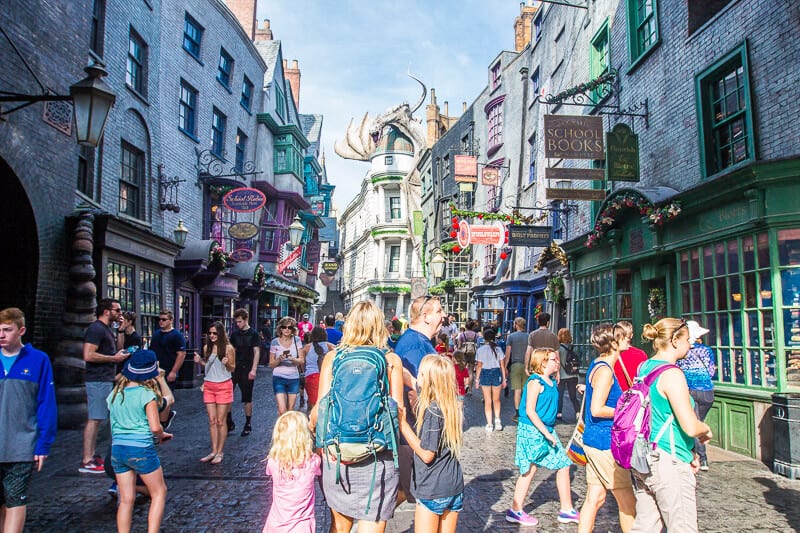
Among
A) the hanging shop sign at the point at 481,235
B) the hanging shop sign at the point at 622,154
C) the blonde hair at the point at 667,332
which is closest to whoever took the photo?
the blonde hair at the point at 667,332

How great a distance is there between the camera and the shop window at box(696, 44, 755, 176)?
920 cm

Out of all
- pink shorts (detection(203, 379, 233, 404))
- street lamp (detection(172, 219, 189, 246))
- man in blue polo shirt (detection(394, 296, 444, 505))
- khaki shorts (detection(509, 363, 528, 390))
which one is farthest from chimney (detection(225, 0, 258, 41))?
man in blue polo shirt (detection(394, 296, 444, 505))

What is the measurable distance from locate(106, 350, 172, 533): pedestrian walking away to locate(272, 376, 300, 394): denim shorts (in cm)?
408

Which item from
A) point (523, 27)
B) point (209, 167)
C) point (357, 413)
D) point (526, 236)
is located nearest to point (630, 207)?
point (526, 236)

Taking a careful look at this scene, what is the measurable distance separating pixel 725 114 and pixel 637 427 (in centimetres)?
785

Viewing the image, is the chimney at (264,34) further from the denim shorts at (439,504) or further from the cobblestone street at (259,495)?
the denim shorts at (439,504)

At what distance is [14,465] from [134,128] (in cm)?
1205

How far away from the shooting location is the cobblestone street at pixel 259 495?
17.9ft

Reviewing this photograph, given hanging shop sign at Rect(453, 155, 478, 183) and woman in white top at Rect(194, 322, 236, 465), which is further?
hanging shop sign at Rect(453, 155, 478, 183)

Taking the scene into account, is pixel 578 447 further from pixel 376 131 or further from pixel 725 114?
pixel 376 131

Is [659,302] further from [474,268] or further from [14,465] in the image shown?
[474,268]

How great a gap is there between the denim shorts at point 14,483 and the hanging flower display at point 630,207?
30.7 ft

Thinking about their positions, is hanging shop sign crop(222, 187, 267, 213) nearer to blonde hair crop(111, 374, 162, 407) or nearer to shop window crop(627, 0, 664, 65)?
shop window crop(627, 0, 664, 65)

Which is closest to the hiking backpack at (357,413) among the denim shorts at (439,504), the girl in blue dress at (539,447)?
the denim shorts at (439,504)
